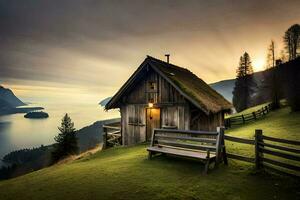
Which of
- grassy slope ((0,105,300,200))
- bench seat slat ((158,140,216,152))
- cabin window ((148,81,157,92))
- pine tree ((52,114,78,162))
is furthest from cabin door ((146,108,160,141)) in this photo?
pine tree ((52,114,78,162))

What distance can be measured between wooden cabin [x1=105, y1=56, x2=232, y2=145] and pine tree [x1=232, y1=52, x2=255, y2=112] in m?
39.4

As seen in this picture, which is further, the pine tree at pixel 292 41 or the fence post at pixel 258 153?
the pine tree at pixel 292 41

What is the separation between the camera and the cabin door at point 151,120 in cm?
1716

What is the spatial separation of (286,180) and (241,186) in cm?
162

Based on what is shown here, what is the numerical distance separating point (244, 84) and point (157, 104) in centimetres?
4449

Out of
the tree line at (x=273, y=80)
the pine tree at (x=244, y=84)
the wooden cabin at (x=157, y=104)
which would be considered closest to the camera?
the wooden cabin at (x=157, y=104)

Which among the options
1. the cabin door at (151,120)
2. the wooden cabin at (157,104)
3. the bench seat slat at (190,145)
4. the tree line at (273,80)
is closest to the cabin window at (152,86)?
the wooden cabin at (157,104)

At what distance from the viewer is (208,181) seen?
6.99m

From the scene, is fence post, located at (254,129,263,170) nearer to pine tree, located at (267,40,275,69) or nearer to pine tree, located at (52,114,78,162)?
pine tree, located at (52,114,78,162)

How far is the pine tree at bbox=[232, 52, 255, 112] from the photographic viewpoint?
53.5 m

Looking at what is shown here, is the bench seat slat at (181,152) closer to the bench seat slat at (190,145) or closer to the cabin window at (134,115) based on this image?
the bench seat slat at (190,145)

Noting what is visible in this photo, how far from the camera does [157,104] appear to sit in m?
16.8

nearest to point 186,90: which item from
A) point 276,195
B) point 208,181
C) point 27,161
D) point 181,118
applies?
point 181,118

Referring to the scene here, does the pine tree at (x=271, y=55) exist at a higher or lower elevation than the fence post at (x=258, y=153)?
higher
